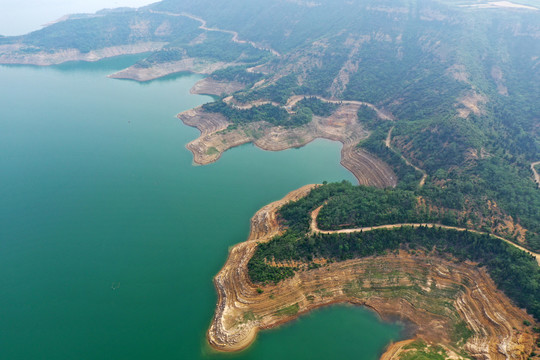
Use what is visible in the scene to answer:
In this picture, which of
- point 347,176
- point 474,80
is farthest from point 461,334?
point 474,80

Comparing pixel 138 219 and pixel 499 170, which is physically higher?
pixel 499 170

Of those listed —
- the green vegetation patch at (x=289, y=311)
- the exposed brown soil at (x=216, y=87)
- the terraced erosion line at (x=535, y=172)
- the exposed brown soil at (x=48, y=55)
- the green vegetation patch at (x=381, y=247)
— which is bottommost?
the green vegetation patch at (x=289, y=311)

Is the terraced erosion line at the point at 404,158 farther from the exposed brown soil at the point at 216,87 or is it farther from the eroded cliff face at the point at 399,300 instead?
the exposed brown soil at the point at 216,87

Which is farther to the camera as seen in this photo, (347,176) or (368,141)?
(368,141)

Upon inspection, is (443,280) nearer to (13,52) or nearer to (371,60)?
(371,60)

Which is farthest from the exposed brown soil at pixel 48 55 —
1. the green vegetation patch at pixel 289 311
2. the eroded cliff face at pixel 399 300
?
the green vegetation patch at pixel 289 311

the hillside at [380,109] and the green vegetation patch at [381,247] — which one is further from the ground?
the hillside at [380,109]

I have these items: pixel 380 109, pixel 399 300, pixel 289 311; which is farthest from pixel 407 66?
pixel 289 311
